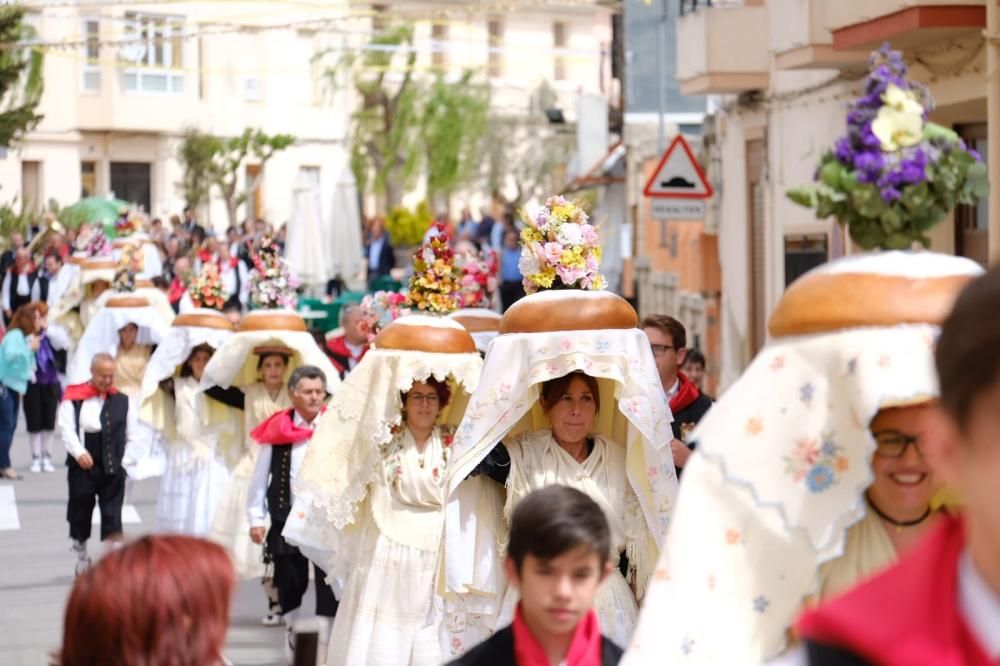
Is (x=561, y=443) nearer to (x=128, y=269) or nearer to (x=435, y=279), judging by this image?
(x=435, y=279)

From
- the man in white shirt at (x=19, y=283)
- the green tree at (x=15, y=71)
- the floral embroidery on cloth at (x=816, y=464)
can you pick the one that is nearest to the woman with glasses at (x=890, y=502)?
the floral embroidery on cloth at (x=816, y=464)

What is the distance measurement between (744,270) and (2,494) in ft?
32.3

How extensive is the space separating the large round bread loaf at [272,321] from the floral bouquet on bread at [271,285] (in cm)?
41

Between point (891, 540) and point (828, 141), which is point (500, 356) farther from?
point (828, 141)

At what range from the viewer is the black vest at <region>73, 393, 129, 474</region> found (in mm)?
14477

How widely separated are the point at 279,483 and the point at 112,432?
3.07 m

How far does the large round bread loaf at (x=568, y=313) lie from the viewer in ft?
26.2

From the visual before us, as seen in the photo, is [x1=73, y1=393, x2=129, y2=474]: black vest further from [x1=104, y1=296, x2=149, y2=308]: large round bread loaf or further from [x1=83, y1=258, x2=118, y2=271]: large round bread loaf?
[x1=83, y1=258, x2=118, y2=271]: large round bread loaf

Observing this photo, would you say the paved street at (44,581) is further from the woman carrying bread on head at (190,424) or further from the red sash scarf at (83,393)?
the red sash scarf at (83,393)

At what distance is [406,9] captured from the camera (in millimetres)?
61781

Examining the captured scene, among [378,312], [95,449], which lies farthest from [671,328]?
[95,449]

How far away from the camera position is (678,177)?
20281 mm

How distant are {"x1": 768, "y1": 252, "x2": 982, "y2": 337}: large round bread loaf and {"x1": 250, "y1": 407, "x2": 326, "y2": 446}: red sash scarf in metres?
7.50

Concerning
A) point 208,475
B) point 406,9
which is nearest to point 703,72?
point 208,475
